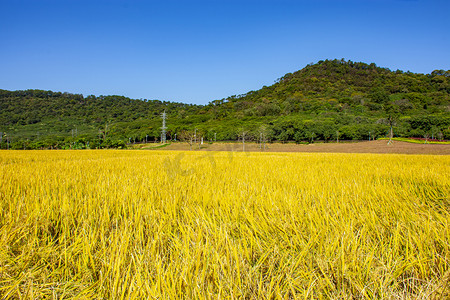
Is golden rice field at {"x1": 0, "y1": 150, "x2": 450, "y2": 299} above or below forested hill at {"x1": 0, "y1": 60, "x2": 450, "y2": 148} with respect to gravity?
below

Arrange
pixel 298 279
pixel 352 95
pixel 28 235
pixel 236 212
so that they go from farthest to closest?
pixel 352 95, pixel 236 212, pixel 28 235, pixel 298 279

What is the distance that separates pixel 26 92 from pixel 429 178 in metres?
182

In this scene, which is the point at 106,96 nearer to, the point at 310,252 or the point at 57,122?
the point at 57,122

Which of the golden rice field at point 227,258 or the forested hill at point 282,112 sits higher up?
the forested hill at point 282,112

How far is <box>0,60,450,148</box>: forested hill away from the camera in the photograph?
59.9m

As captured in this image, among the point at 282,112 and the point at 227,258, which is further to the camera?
the point at 282,112

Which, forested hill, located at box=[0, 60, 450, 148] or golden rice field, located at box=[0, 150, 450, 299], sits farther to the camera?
forested hill, located at box=[0, 60, 450, 148]

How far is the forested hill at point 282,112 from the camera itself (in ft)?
197

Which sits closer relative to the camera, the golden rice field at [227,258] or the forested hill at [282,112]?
the golden rice field at [227,258]

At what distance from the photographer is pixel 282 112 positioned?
284 ft

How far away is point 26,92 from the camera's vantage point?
429ft

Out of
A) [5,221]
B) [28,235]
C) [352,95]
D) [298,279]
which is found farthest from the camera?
[352,95]

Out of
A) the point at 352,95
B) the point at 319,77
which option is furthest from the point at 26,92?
the point at 352,95

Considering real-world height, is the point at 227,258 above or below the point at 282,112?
below
